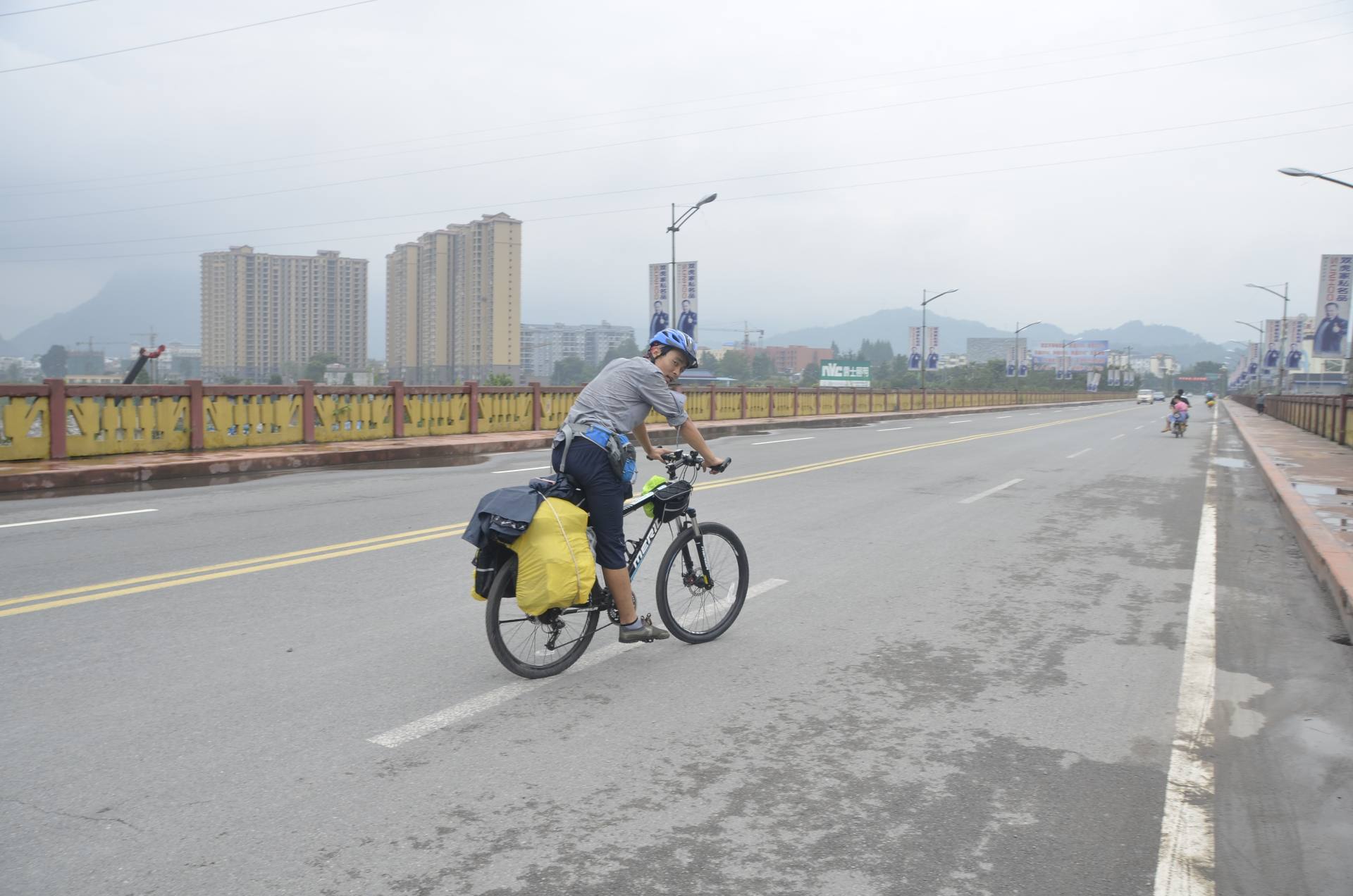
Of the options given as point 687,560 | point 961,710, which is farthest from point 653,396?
point 961,710

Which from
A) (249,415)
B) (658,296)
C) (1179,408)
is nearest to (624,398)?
(249,415)

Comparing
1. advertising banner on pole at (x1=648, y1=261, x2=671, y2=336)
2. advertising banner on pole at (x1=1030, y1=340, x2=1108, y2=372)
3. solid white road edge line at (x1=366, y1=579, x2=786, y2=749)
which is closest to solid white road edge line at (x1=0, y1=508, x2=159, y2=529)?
solid white road edge line at (x1=366, y1=579, x2=786, y2=749)

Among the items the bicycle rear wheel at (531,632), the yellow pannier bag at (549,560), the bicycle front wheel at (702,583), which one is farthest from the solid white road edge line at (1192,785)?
the bicycle rear wheel at (531,632)

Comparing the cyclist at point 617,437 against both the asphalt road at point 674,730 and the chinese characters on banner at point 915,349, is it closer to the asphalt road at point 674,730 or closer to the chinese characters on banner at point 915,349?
the asphalt road at point 674,730

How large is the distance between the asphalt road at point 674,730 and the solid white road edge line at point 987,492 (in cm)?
364

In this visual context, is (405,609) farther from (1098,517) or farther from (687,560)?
(1098,517)

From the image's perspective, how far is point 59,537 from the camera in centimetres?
832

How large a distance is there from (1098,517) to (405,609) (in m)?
8.30

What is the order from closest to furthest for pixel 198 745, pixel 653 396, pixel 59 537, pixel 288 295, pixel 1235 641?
pixel 198 745
pixel 653 396
pixel 1235 641
pixel 59 537
pixel 288 295

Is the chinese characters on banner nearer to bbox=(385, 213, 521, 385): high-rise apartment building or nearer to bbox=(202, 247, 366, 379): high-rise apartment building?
bbox=(385, 213, 521, 385): high-rise apartment building

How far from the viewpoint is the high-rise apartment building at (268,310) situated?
233ft

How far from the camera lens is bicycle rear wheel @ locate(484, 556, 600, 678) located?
184 inches

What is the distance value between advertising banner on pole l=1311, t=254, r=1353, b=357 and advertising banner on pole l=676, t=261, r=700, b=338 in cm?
2815

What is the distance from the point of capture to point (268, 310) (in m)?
71.6
